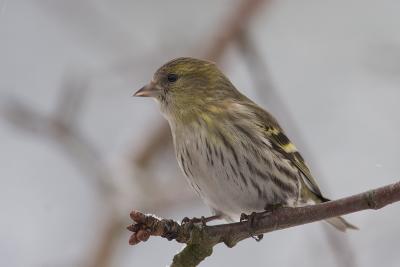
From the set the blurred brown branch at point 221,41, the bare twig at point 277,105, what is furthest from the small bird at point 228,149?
the blurred brown branch at point 221,41

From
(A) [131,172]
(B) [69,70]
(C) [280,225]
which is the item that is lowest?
(C) [280,225]

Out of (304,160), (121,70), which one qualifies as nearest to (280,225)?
(304,160)

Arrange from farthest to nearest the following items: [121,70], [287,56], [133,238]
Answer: [287,56] → [121,70] → [133,238]

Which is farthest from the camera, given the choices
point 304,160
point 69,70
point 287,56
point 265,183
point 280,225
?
point 287,56

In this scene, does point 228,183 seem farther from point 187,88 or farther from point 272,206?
point 187,88

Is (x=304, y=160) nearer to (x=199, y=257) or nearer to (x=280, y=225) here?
(x=280, y=225)

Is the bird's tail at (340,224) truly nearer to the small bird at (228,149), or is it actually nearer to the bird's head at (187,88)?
the small bird at (228,149)
